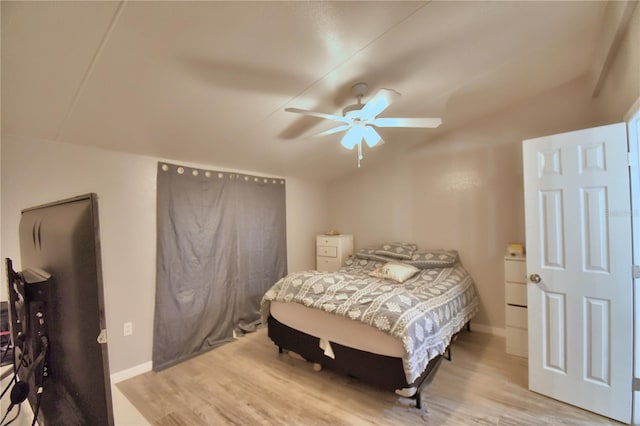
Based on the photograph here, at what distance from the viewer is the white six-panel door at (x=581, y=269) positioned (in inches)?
70.8

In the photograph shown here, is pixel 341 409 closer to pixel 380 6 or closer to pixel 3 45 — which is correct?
pixel 380 6

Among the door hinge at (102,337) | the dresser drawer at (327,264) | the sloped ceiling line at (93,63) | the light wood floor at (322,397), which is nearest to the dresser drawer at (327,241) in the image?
the dresser drawer at (327,264)

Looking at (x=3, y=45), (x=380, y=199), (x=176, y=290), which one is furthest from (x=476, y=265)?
(x=3, y=45)

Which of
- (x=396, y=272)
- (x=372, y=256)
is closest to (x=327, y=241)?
(x=372, y=256)

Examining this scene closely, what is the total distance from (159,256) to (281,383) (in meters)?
1.71

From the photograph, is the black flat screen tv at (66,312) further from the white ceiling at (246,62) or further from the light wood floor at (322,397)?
the light wood floor at (322,397)

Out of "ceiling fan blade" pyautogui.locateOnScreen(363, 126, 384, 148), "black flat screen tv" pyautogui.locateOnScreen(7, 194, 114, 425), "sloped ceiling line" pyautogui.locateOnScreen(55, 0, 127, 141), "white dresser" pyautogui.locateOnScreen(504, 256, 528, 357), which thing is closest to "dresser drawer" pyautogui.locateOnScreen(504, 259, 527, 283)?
"white dresser" pyautogui.locateOnScreen(504, 256, 528, 357)

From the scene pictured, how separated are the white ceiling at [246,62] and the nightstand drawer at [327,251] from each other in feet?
6.81

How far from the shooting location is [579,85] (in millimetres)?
2826

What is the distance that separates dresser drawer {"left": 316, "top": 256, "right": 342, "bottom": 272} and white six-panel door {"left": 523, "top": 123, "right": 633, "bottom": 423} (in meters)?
2.54

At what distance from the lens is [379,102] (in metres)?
1.79

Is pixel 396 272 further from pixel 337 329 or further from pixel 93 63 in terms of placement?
pixel 93 63

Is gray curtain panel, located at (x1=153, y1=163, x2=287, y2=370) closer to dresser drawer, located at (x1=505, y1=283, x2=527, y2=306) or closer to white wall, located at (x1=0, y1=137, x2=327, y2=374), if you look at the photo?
white wall, located at (x1=0, y1=137, x2=327, y2=374)

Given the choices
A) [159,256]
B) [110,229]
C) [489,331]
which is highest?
[110,229]
